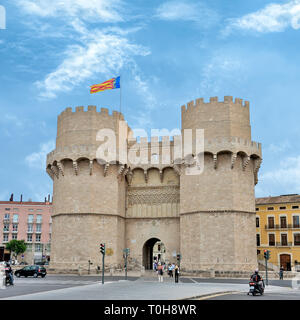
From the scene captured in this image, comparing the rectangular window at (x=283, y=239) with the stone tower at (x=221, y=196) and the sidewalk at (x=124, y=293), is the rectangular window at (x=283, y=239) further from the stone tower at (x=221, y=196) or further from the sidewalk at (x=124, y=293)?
the sidewalk at (x=124, y=293)

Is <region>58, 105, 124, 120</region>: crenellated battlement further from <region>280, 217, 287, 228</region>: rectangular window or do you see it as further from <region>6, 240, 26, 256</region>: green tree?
<region>6, 240, 26, 256</region>: green tree

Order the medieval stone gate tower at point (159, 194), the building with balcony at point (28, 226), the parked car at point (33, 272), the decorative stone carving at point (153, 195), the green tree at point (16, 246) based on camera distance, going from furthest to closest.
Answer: the building with balcony at point (28, 226)
the green tree at point (16, 246)
the decorative stone carving at point (153, 195)
the medieval stone gate tower at point (159, 194)
the parked car at point (33, 272)

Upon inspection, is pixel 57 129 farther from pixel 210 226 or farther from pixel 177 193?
pixel 210 226

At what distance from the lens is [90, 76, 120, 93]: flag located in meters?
37.3

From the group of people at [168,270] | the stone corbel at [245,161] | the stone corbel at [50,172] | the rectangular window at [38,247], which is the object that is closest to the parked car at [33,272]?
the group of people at [168,270]

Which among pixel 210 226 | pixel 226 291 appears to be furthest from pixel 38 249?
pixel 226 291

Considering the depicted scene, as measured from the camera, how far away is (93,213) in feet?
120

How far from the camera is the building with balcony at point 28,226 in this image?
6950 centimetres

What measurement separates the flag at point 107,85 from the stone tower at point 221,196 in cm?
754

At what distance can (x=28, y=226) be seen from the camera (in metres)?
70.4

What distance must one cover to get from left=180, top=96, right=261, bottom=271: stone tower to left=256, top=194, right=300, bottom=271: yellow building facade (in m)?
12.6

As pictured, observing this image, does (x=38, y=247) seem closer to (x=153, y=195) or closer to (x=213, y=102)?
(x=153, y=195)

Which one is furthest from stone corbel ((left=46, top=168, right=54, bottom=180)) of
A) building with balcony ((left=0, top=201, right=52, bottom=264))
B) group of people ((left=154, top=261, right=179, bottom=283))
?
building with balcony ((left=0, top=201, right=52, bottom=264))

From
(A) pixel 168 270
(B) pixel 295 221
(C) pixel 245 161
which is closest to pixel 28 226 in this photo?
(A) pixel 168 270
